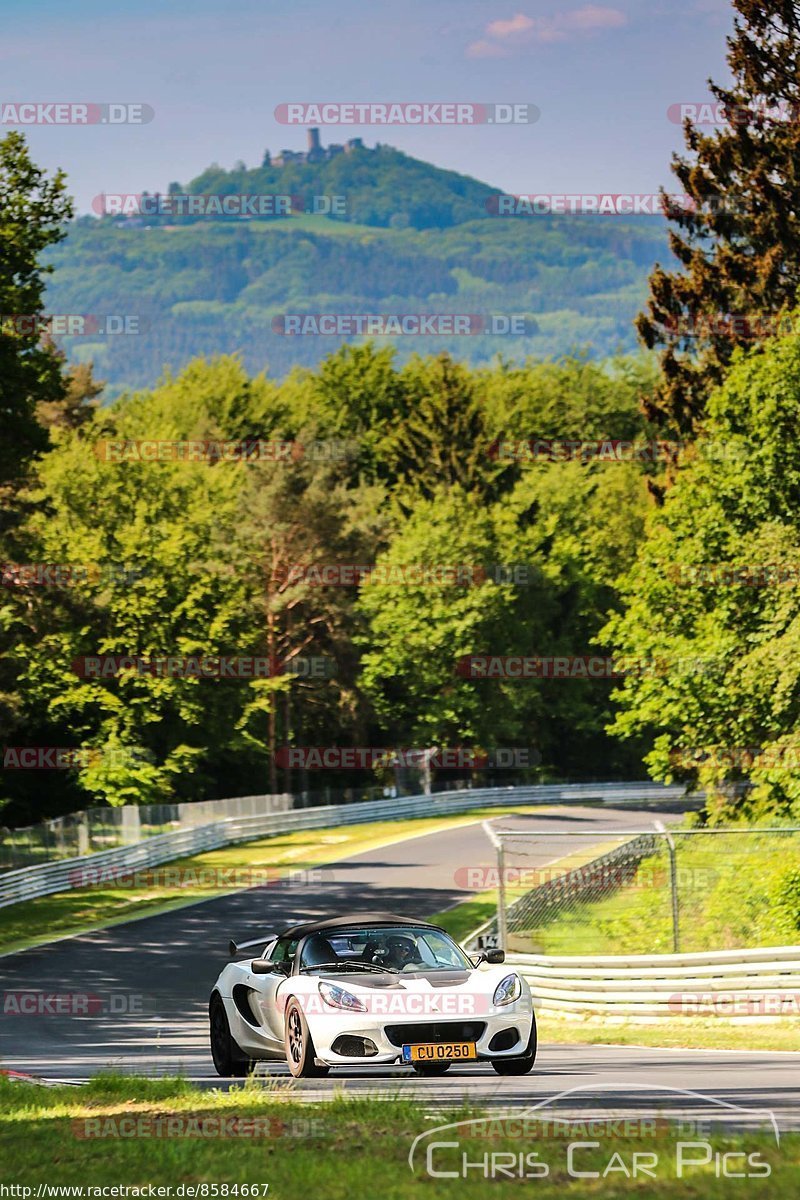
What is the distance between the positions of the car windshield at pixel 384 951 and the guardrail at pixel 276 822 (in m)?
25.9

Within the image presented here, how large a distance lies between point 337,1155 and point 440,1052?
13.4 feet

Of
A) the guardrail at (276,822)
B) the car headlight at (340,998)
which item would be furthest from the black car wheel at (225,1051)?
Answer: the guardrail at (276,822)

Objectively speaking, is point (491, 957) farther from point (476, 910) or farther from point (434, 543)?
point (434, 543)

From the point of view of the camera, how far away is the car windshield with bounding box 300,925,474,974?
42.8 ft

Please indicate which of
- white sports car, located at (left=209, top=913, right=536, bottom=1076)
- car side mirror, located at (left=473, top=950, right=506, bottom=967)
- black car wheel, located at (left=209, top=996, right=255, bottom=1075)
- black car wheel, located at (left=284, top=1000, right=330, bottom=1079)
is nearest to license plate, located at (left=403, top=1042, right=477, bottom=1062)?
white sports car, located at (left=209, top=913, right=536, bottom=1076)

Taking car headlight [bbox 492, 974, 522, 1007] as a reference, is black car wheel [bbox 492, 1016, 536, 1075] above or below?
below

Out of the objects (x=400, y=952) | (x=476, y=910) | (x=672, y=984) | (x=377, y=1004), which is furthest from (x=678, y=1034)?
(x=476, y=910)

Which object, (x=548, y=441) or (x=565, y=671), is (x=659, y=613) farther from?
(x=548, y=441)

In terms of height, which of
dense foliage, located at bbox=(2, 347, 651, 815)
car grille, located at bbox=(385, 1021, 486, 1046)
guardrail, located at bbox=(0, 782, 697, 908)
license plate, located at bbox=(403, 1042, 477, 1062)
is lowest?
guardrail, located at bbox=(0, 782, 697, 908)

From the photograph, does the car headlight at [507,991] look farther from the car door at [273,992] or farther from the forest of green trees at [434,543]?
the forest of green trees at [434,543]

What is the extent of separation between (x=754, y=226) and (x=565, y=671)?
143 feet

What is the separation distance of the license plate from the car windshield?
892mm

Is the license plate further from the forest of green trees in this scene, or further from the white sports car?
the forest of green trees

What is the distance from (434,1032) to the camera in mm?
12109
